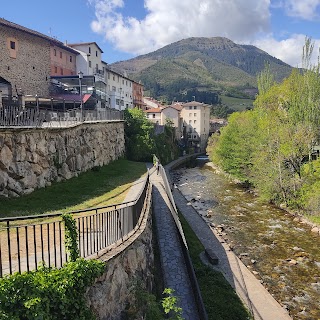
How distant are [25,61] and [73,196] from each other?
26.4 m

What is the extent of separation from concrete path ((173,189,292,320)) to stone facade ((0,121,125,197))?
10904mm

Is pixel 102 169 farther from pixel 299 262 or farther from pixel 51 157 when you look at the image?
pixel 299 262

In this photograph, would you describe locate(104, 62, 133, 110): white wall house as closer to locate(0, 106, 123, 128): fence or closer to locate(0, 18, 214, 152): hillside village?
locate(0, 18, 214, 152): hillside village

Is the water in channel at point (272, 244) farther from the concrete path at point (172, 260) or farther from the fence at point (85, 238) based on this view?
the fence at point (85, 238)

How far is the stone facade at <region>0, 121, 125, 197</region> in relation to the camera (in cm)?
1515

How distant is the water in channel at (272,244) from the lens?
15.9 m

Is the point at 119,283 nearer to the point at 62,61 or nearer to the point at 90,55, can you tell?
the point at 62,61

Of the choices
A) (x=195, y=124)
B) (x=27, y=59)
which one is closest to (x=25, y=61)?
(x=27, y=59)

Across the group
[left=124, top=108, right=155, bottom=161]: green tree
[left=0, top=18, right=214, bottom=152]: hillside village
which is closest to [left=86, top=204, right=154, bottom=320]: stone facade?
[left=0, top=18, right=214, bottom=152]: hillside village

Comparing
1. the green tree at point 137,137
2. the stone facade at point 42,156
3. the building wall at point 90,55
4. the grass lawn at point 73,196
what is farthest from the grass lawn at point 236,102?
the grass lawn at point 73,196

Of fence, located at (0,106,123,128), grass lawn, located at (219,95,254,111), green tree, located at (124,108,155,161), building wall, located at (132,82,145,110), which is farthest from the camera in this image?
grass lawn, located at (219,95,254,111)

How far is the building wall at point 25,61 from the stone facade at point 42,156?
1390 cm

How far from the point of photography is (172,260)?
1505 centimetres

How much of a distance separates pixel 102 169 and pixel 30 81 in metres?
17.7
